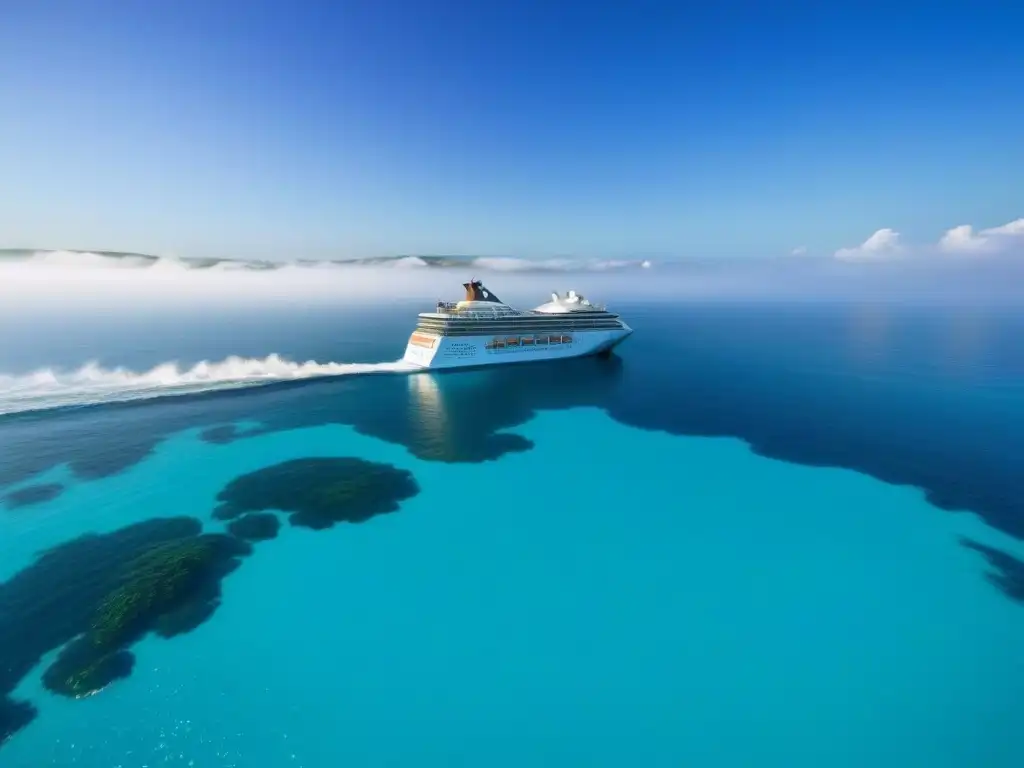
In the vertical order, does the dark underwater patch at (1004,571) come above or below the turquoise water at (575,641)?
below

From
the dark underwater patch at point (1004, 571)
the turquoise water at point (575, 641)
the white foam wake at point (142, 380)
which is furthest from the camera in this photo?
the white foam wake at point (142, 380)

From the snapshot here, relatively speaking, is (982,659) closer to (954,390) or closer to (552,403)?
(552,403)

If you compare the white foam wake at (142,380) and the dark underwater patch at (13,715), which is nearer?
the dark underwater patch at (13,715)

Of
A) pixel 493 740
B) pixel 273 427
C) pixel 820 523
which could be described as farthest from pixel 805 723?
pixel 273 427

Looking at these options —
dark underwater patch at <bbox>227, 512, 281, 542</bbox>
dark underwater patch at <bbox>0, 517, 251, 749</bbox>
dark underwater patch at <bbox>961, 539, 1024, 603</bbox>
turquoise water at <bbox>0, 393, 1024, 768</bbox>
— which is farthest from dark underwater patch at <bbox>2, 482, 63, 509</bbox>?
dark underwater patch at <bbox>961, 539, 1024, 603</bbox>

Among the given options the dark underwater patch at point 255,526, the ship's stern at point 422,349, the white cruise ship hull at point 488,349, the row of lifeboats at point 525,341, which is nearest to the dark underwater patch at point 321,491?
the dark underwater patch at point 255,526

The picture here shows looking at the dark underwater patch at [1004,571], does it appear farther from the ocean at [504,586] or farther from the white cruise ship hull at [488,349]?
the white cruise ship hull at [488,349]

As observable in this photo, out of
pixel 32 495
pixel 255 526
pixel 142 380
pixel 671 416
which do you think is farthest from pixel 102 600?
pixel 671 416
